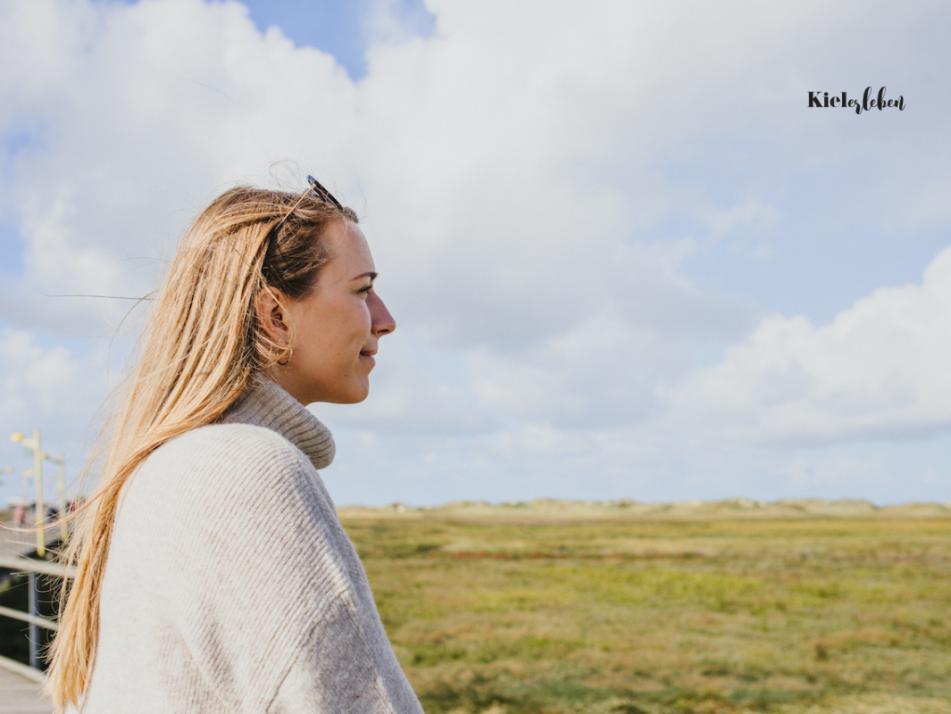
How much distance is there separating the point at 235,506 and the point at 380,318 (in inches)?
21.3

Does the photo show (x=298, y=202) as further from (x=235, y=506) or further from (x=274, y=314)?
(x=235, y=506)

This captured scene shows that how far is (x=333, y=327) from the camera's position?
1.38 metres

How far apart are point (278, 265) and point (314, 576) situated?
0.47m

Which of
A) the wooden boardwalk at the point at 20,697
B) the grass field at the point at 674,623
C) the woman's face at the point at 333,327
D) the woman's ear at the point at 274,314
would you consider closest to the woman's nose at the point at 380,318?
the woman's face at the point at 333,327

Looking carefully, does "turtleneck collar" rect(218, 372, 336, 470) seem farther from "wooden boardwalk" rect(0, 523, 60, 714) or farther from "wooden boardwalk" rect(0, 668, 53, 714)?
"wooden boardwalk" rect(0, 668, 53, 714)

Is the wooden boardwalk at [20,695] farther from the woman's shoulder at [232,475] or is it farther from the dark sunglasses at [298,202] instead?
the woman's shoulder at [232,475]

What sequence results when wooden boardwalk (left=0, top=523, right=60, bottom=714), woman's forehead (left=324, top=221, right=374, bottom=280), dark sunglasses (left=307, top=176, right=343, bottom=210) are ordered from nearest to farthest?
woman's forehead (left=324, top=221, right=374, bottom=280)
dark sunglasses (left=307, top=176, right=343, bottom=210)
wooden boardwalk (left=0, top=523, right=60, bottom=714)

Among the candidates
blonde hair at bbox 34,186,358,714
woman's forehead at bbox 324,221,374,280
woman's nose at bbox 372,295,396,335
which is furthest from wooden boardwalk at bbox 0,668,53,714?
woman's forehead at bbox 324,221,374,280

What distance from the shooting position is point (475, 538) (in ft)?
159

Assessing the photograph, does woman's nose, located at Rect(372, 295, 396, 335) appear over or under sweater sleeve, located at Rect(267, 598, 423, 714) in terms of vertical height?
over

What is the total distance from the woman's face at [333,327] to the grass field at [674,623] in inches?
387

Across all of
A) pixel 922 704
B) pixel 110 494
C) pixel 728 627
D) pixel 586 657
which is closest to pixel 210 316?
pixel 110 494

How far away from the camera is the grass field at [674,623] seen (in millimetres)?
11664

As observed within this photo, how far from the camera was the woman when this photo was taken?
1.08m
